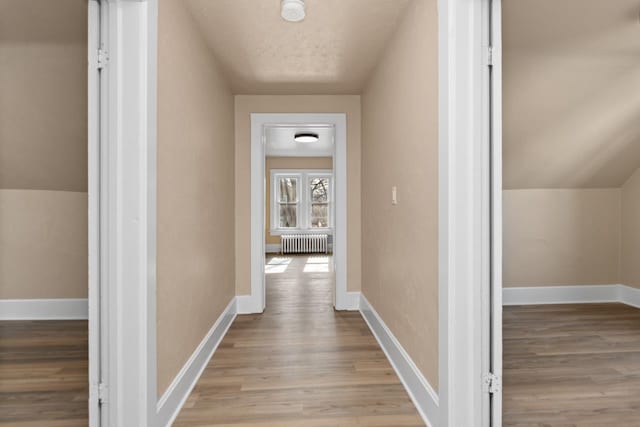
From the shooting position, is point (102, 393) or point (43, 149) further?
point (43, 149)

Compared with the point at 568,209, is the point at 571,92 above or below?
above

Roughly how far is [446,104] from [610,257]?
3.96 m

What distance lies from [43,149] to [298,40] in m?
2.06

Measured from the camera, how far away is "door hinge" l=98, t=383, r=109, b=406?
1.59m

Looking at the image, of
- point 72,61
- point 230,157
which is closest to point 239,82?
point 230,157

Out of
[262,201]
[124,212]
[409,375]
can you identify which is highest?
[262,201]

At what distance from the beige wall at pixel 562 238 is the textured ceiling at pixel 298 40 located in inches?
95.3

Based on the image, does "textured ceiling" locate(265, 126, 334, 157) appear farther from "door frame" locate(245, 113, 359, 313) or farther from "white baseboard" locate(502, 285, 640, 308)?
"white baseboard" locate(502, 285, 640, 308)

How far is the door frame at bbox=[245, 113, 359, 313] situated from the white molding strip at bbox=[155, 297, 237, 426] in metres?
0.69

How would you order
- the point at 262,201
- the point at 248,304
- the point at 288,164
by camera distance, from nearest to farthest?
1. the point at 248,304
2. the point at 262,201
3. the point at 288,164

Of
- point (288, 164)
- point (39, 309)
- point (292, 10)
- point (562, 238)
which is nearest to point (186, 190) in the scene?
point (292, 10)

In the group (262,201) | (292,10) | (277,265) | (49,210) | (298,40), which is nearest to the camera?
(292,10)

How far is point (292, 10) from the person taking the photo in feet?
7.16

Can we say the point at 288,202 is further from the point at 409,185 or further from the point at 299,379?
the point at 409,185
